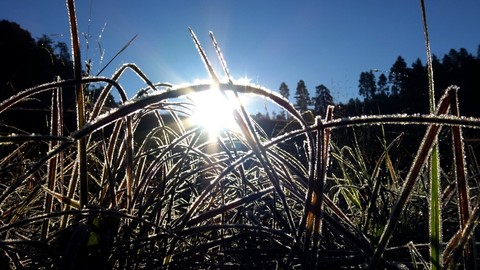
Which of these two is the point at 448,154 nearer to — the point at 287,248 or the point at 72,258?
the point at 287,248

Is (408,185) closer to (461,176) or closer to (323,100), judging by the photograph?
(461,176)

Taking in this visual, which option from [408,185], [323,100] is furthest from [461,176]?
[323,100]

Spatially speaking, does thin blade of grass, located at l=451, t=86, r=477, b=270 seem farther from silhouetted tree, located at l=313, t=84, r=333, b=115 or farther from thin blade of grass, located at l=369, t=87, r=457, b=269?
silhouetted tree, located at l=313, t=84, r=333, b=115

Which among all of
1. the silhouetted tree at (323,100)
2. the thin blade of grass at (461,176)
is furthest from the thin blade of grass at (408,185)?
the silhouetted tree at (323,100)

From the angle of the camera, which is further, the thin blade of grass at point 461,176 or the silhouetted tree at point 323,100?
the silhouetted tree at point 323,100

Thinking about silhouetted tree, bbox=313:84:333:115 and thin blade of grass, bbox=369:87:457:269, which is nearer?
thin blade of grass, bbox=369:87:457:269

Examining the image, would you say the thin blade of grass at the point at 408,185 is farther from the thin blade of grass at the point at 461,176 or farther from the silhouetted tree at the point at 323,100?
the silhouetted tree at the point at 323,100

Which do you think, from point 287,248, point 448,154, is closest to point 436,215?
point 287,248

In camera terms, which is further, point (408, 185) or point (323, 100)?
point (323, 100)

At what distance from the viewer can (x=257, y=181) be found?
1081 mm

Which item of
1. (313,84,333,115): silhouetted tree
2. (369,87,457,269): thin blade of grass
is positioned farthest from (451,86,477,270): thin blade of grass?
(313,84,333,115): silhouetted tree

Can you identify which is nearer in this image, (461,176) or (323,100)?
(461,176)

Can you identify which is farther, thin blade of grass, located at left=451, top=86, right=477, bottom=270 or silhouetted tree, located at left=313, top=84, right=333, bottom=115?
silhouetted tree, located at left=313, top=84, right=333, bottom=115

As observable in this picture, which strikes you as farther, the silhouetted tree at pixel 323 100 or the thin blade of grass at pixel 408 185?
the silhouetted tree at pixel 323 100
